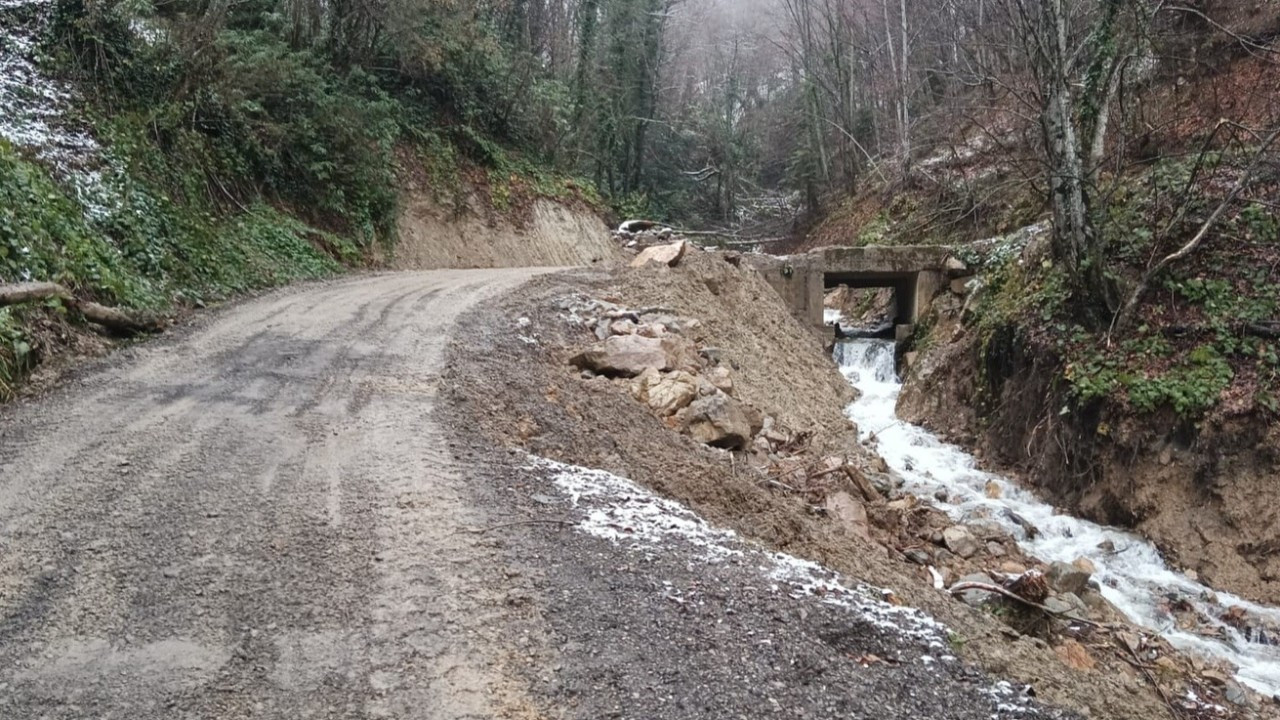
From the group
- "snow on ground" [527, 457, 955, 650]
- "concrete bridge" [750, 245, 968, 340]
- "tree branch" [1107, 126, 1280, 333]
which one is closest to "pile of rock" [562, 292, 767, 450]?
"snow on ground" [527, 457, 955, 650]

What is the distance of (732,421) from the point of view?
7.95 m

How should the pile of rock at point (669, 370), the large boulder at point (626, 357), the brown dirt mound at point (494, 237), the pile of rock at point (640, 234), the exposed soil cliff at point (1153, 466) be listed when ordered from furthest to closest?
the pile of rock at point (640, 234)
the brown dirt mound at point (494, 237)
the large boulder at point (626, 357)
the exposed soil cliff at point (1153, 466)
the pile of rock at point (669, 370)

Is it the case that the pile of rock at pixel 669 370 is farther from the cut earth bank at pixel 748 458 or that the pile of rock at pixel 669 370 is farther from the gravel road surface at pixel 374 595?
the gravel road surface at pixel 374 595

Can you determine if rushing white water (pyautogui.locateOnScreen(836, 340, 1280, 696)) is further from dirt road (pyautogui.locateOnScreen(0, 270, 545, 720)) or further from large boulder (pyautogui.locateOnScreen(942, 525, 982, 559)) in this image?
dirt road (pyautogui.locateOnScreen(0, 270, 545, 720))

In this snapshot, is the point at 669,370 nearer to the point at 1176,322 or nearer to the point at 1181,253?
the point at 1181,253

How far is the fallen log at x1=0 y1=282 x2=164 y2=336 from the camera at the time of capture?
671 cm

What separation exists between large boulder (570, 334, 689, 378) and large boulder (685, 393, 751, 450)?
3.03 feet

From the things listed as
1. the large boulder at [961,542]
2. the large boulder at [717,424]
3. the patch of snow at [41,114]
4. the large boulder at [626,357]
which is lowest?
the large boulder at [961,542]

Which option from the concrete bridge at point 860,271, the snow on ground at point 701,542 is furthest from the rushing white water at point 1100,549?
the snow on ground at point 701,542

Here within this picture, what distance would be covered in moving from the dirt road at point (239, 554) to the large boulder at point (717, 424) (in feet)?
9.08

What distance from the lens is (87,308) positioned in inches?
301

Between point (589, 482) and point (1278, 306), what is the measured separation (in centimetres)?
959

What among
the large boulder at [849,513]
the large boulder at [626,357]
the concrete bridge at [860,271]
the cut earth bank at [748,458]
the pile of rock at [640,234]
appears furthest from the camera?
the pile of rock at [640,234]

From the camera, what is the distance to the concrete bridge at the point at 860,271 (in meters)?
16.9
